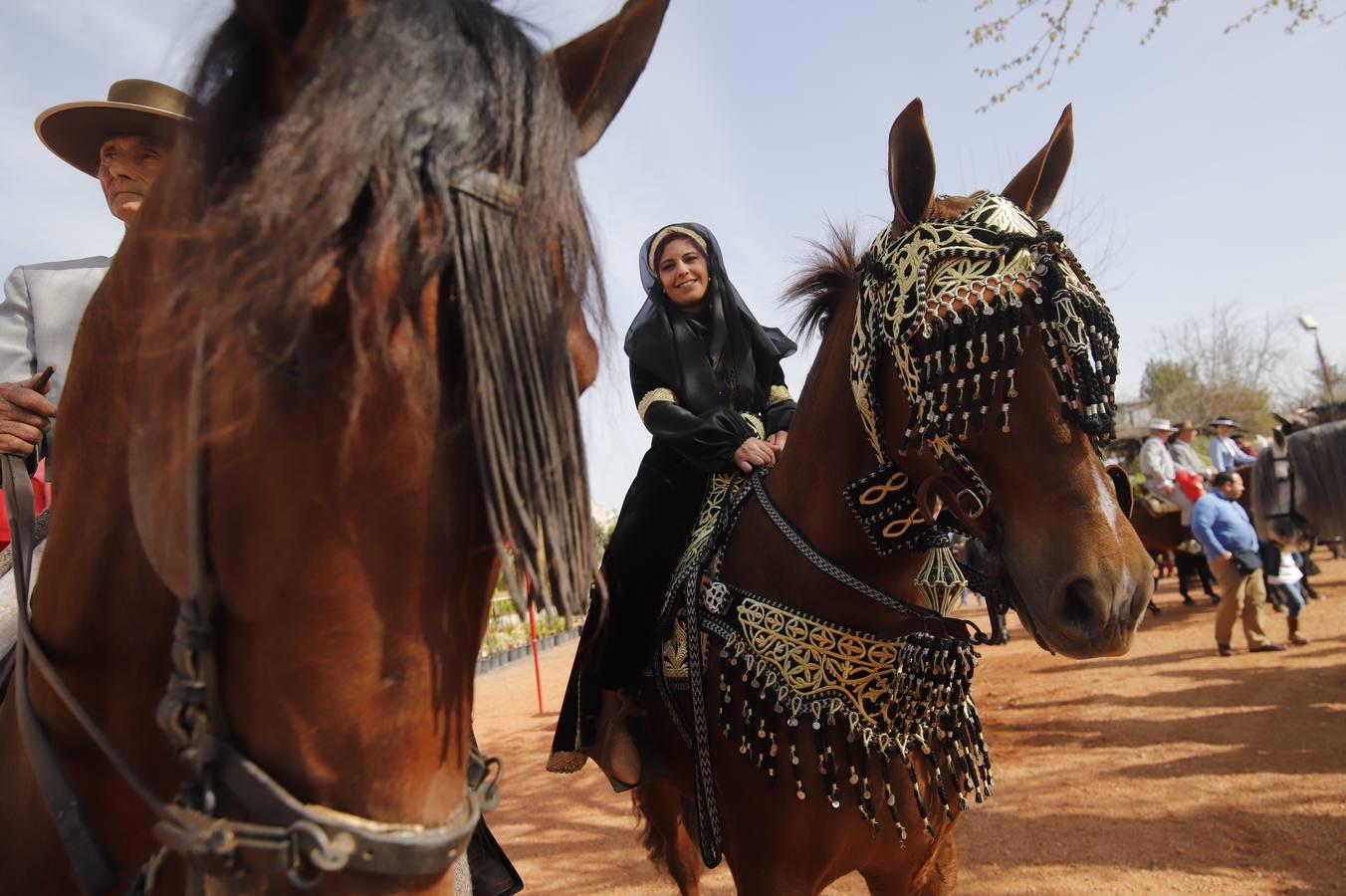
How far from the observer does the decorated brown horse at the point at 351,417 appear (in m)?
0.85

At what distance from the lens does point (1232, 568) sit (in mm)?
9414

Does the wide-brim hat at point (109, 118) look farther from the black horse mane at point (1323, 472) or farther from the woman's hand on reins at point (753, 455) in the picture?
the black horse mane at point (1323, 472)

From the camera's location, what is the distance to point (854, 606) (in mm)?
2289

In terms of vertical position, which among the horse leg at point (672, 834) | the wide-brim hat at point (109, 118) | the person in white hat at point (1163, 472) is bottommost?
the horse leg at point (672, 834)

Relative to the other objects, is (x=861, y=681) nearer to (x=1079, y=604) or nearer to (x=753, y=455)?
(x=1079, y=604)

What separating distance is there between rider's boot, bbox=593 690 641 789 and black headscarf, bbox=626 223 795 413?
3.56 ft

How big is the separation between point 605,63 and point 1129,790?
6.33 metres

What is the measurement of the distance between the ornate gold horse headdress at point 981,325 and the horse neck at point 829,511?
0.21 metres

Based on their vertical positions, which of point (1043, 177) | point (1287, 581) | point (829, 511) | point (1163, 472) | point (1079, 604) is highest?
point (1043, 177)

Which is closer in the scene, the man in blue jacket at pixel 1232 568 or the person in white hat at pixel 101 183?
the person in white hat at pixel 101 183

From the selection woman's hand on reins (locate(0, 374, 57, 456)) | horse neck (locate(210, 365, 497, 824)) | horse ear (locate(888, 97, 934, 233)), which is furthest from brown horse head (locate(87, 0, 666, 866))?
horse ear (locate(888, 97, 934, 233))

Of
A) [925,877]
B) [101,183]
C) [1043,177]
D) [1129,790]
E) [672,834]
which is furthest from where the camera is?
[1129,790]

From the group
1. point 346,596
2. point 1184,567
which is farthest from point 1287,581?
point 346,596

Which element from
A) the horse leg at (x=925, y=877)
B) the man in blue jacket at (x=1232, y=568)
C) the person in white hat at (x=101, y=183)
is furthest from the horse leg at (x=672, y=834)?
the man in blue jacket at (x=1232, y=568)
